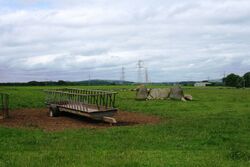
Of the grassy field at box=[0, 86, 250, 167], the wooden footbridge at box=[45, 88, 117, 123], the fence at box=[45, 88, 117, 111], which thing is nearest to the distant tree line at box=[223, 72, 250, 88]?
the fence at box=[45, 88, 117, 111]

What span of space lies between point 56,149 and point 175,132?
5.03 metres

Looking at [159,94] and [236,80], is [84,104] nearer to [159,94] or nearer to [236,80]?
[159,94]

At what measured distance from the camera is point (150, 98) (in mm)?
42344

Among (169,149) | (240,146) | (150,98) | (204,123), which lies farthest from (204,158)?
(150,98)

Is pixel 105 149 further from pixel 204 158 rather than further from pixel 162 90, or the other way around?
pixel 162 90

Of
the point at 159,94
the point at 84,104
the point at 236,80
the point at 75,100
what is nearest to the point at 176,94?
the point at 159,94

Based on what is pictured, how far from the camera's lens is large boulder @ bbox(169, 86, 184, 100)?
135 feet

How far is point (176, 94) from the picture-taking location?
136 feet

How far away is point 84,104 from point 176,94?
2011 centimetres

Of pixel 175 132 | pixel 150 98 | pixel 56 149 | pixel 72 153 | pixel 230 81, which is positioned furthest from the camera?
pixel 230 81

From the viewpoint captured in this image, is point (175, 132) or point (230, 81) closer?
point (175, 132)

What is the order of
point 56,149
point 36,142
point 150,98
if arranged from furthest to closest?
1. point 150,98
2. point 36,142
3. point 56,149

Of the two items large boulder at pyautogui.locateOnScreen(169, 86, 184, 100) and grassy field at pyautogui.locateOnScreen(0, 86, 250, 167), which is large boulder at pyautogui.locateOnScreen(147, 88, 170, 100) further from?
grassy field at pyautogui.locateOnScreen(0, 86, 250, 167)

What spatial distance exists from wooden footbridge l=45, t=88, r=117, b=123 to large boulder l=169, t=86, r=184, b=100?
602 inches
